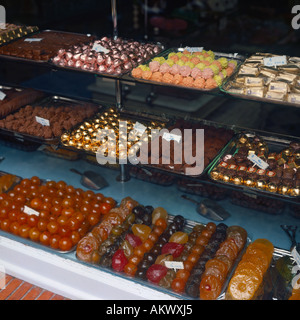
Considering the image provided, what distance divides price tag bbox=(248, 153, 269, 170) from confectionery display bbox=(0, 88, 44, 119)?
2.28 meters

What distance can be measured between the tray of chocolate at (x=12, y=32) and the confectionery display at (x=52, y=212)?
1292 mm

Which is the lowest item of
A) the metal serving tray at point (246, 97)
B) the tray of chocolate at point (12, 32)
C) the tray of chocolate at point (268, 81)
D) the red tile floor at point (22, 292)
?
the red tile floor at point (22, 292)

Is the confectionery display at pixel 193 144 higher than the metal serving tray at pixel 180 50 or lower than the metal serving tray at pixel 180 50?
lower

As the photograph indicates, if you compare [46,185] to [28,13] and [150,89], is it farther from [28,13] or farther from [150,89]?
[28,13]

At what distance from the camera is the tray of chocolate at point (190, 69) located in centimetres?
264

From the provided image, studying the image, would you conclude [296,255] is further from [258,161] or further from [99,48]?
[99,48]

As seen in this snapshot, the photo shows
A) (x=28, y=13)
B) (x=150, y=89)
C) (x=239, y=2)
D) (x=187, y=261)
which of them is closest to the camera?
(x=187, y=261)

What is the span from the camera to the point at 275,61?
9.05ft

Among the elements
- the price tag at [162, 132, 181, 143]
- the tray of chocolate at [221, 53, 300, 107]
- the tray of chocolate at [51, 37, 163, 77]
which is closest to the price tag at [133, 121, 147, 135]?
the price tag at [162, 132, 181, 143]

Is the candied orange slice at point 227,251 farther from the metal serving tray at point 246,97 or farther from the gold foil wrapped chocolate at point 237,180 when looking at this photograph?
the metal serving tray at point 246,97

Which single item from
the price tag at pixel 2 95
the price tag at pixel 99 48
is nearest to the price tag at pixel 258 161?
the price tag at pixel 99 48
